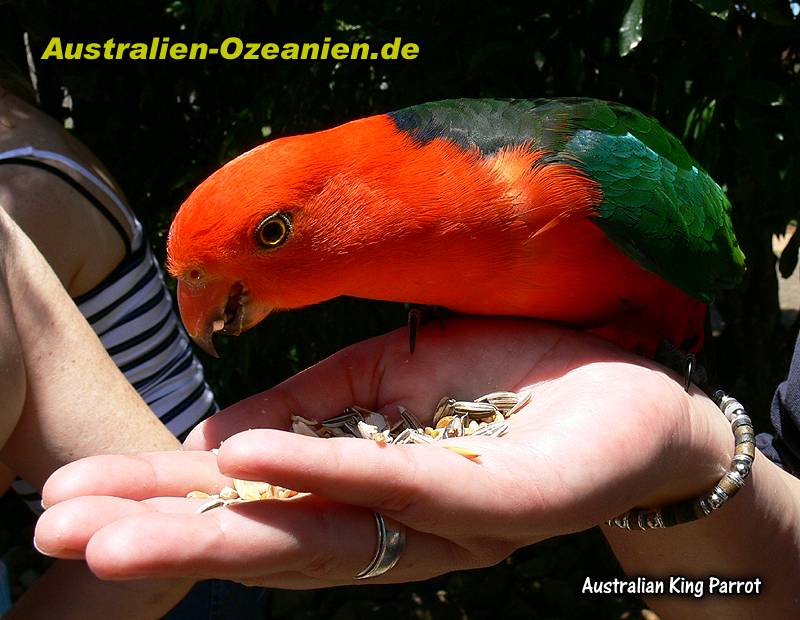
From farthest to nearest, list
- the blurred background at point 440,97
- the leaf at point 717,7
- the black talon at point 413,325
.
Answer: the blurred background at point 440,97, the leaf at point 717,7, the black talon at point 413,325

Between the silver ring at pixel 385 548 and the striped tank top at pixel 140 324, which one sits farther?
the striped tank top at pixel 140 324

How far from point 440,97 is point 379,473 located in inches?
57.0

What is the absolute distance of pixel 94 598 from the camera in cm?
134

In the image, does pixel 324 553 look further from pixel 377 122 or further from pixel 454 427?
pixel 377 122

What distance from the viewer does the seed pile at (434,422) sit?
1334 millimetres

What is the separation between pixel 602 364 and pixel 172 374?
3.36 ft

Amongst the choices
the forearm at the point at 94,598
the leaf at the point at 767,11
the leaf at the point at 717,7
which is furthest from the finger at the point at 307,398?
the leaf at the point at 767,11

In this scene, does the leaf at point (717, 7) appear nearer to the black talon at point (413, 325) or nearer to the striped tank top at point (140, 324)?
the black talon at point (413, 325)

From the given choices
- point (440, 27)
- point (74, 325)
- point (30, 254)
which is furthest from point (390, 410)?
point (440, 27)

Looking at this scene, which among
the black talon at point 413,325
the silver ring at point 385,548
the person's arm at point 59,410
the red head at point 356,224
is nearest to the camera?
the silver ring at point 385,548

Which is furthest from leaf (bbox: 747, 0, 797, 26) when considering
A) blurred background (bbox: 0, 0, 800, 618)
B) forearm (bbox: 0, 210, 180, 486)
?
forearm (bbox: 0, 210, 180, 486)

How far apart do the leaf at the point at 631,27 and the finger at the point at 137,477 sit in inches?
50.4

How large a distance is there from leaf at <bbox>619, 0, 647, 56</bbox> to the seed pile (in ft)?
2.94

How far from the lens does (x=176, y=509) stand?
3.29 feet
